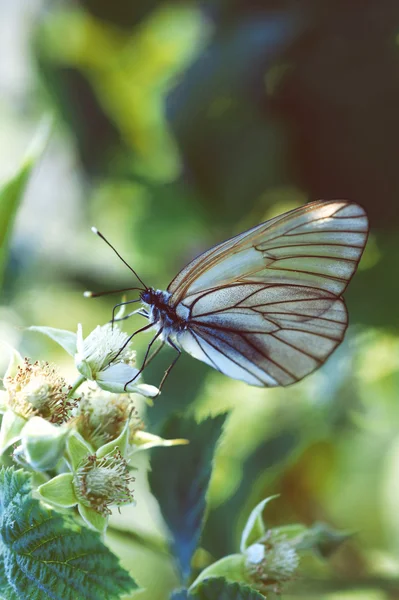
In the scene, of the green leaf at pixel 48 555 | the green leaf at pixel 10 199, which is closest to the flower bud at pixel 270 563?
the green leaf at pixel 48 555

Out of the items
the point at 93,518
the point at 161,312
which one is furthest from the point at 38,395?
the point at 161,312

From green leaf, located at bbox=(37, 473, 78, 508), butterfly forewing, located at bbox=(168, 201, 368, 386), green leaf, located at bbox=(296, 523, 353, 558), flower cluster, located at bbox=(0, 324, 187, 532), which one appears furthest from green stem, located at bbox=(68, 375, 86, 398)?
green leaf, located at bbox=(296, 523, 353, 558)

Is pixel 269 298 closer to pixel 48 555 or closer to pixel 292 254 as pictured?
pixel 292 254

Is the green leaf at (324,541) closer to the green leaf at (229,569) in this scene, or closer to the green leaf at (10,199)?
the green leaf at (229,569)

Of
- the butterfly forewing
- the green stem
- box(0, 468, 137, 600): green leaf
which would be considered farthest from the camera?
the butterfly forewing

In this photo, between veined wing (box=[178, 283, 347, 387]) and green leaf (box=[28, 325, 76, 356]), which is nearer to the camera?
green leaf (box=[28, 325, 76, 356])

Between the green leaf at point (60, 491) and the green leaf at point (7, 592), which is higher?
the green leaf at point (60, 491)

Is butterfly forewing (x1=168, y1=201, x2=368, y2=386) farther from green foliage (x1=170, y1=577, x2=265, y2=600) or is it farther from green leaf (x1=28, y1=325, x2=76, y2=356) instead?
green foliage (x1=170, y1=577, x2=265, y2=600)
